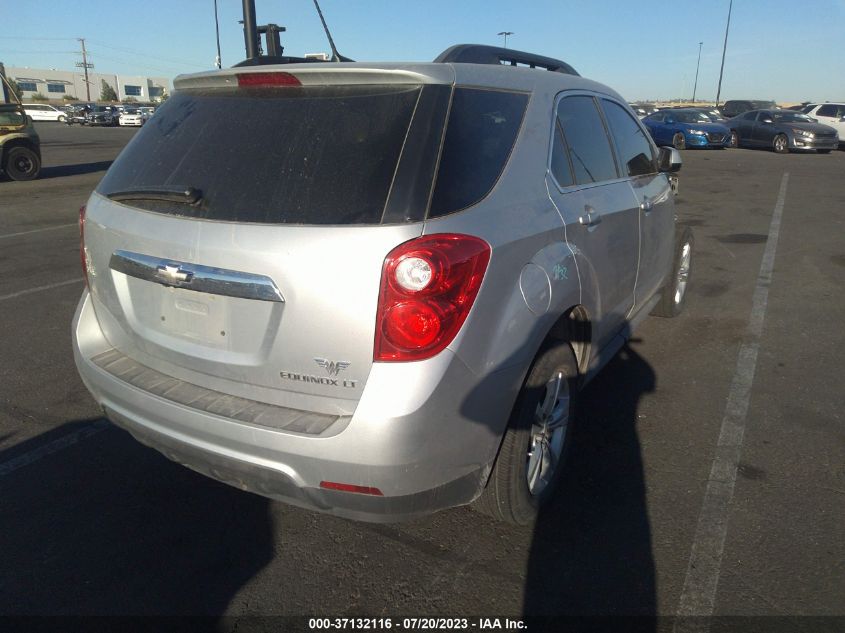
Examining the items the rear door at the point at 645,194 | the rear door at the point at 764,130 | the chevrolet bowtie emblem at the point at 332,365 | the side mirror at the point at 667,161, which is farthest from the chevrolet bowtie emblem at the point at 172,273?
the rear door at the point at 764,130

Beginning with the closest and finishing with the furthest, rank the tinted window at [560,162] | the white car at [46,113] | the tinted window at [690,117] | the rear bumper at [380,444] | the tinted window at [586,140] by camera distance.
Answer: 1. the rear bumper at [380,444]
2. the tinted window at [560,162]
3. the tinted window at [586,140]
4. the tinted window at [690,117]
5. the white car at [46,113]

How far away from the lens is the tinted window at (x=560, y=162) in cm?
297

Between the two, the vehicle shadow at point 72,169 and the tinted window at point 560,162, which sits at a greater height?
the tinted window at point 560,162

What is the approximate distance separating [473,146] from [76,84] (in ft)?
417

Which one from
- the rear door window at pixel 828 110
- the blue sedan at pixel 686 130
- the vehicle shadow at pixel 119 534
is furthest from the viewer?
the rear door window at pixel 828 110

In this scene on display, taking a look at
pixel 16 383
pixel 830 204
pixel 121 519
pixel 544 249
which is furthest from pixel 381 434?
pixel 830 204

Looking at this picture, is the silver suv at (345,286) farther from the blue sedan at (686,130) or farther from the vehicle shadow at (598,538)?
the blue sedan at (686,130)

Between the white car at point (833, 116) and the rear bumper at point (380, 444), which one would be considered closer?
the rear bumper at point (380, 444)

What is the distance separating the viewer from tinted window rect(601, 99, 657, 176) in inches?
156

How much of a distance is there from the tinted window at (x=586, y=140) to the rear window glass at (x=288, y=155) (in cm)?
112

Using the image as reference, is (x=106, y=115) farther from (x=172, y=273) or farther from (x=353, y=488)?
(x=353, y=488)

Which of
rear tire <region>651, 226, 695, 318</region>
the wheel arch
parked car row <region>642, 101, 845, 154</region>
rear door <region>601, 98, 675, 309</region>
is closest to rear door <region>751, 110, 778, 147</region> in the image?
parked car row <region>642, 101, 845, 154</region>

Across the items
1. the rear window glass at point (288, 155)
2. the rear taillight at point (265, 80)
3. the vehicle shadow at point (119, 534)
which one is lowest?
the vehicle shadow at point (119, 534)

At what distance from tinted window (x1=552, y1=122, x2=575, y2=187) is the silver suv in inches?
0.9
